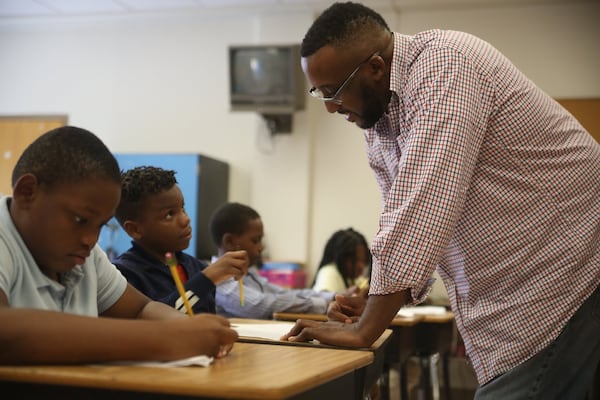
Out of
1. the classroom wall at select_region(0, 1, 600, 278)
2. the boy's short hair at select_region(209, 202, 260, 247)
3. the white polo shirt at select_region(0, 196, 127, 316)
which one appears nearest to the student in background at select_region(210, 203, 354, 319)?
the boy's short hair at select_region(209, 202, 260, 247)

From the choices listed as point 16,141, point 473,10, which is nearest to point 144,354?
point 473,10

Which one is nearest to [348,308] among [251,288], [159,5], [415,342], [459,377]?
[251,288]

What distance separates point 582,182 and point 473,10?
4.92 meters

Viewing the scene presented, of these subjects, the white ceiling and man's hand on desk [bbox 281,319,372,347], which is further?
the white ceiling

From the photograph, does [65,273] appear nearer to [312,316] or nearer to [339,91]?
[339,91]

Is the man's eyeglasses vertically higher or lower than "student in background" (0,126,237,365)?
higher

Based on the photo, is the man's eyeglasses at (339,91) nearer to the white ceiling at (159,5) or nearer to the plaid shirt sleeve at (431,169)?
the plaid shirt sleeve at (431,169)

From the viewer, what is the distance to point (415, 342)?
11.0 feet

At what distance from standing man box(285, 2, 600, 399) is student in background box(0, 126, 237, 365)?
40cm

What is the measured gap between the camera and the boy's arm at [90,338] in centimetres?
95

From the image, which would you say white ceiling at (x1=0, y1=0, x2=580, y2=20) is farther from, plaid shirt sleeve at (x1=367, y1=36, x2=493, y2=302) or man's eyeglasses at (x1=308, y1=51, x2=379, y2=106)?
plaid shirt sleeve at (x1=367, y1=36, x2=493, y2=302)

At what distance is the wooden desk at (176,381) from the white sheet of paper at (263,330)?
0.48m

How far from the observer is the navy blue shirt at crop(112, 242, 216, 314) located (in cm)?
178

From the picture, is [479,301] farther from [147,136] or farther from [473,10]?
[147,136]
